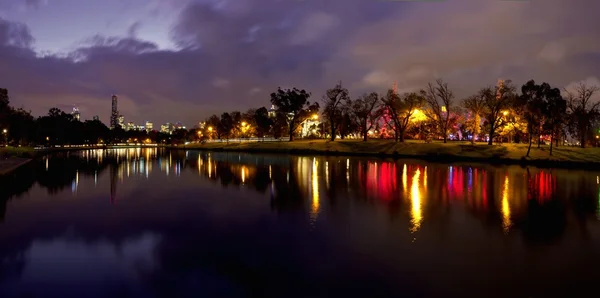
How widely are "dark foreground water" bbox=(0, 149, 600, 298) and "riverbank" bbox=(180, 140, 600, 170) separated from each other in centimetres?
2716

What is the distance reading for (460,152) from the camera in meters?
60.9

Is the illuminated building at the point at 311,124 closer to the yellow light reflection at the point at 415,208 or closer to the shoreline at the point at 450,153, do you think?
the shoreline at the point at 450,153

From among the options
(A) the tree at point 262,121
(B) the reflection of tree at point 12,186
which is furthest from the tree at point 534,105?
(A) the tree at point 262,121

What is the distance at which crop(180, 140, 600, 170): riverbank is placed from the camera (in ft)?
158

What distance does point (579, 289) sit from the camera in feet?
30.8

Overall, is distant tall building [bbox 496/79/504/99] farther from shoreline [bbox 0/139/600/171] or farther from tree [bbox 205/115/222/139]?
tree [bbox 205/115/222/139]

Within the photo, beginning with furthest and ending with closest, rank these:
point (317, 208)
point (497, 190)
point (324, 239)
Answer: point (497, 190) → point (317, 208) → point (324, 239)

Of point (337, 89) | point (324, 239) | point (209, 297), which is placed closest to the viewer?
point (209, 297)

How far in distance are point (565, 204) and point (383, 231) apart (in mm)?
13228

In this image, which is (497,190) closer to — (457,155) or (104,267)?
(104,267)

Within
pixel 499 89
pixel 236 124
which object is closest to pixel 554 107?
pixel 499 89

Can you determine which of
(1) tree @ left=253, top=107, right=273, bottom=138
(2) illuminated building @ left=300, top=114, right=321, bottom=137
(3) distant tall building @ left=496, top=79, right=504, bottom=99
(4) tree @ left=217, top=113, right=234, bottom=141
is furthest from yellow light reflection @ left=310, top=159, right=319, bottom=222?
(4) tree @ left=217, top=113, right=234, bottom=141

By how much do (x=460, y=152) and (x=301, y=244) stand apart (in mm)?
54672

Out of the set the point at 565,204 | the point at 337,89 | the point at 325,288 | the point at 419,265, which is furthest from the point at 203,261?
the point at 337,89
